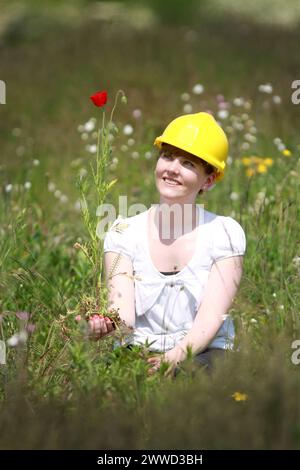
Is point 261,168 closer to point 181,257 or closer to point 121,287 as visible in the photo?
point 181,257

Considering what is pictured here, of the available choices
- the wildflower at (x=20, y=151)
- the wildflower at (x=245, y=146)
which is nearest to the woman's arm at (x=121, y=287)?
the wildflower at (x=245, y=146)

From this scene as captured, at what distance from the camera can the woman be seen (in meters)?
2.87

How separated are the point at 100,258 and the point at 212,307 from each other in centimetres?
40

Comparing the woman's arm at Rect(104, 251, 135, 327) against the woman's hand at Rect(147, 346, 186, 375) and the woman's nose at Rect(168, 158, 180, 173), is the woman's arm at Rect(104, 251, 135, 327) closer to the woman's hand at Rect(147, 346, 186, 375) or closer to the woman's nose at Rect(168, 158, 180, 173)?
the woman's hand at Rect(147, 346, 186, 375)

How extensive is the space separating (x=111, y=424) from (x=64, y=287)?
5.90 feet

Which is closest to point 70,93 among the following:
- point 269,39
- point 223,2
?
point 269,39

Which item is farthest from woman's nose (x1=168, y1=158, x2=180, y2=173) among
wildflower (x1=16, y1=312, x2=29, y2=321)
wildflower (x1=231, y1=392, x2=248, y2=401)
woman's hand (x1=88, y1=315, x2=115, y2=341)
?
wildflower (x1=231, y1=392, x2=248, y2=401)

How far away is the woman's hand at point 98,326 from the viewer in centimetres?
270

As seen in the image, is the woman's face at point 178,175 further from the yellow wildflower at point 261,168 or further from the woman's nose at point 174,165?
the yellow wildflower at point 261,168

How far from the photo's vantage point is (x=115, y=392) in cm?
243

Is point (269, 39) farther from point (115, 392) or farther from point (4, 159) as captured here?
point (115, 392)

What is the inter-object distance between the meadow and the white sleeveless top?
0.13 metres

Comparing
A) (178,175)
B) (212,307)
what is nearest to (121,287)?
(212,307)

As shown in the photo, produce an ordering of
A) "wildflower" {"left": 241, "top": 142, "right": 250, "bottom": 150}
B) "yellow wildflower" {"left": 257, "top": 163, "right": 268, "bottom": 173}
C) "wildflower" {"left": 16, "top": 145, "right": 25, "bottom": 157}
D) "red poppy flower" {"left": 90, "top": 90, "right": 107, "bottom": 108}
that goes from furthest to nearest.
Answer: "wildflower" {"left": 16, "top": 145, "right": 25, "bottom": 157}, "wildflower" {"left": 241, "top": 142, "right": 250, "bottom": 150}, "yellow wildflower" {"left": 257, "top": 163, "right": 268, "bottom": 173}, "red poppy flower" {"left": 90, "top": 90, "right": 107, "bottom": 108}
